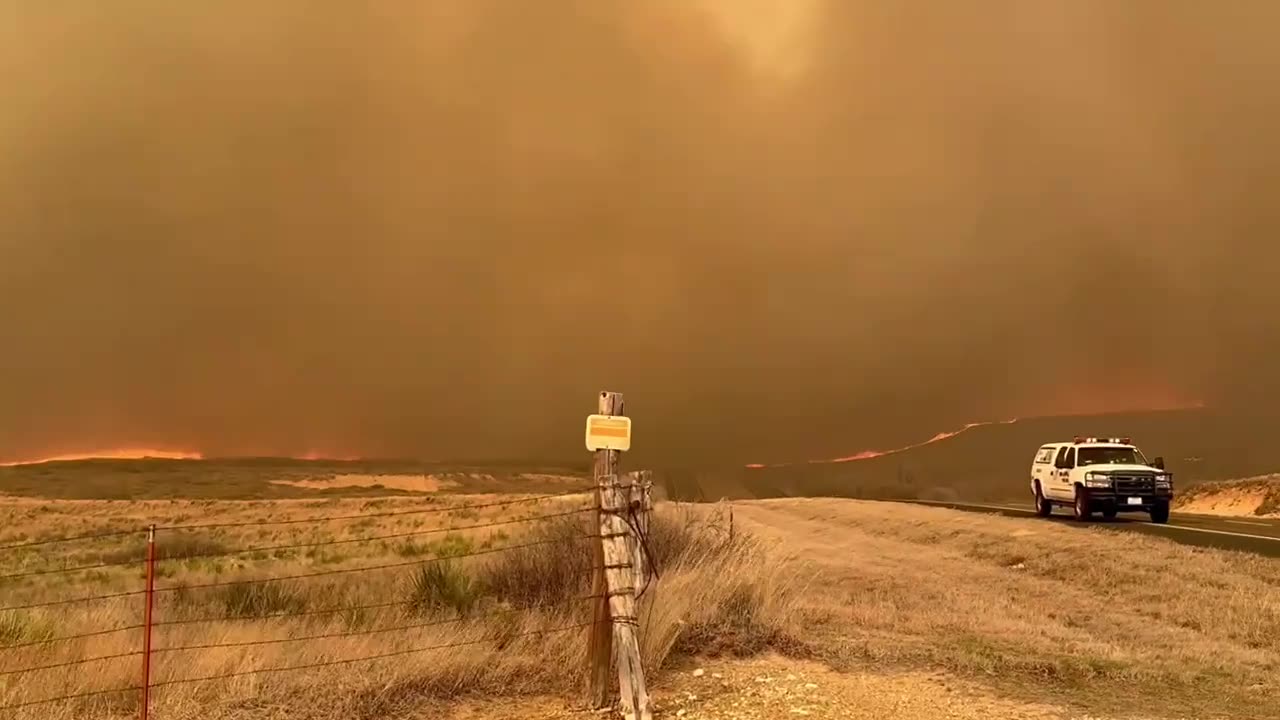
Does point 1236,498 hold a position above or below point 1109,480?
below

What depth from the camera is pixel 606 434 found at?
25.1 ft

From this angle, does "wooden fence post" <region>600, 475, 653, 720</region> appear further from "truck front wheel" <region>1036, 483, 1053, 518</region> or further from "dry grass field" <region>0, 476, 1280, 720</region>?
"truck front wheel" <region>1036, 483, 1053, 518</region>

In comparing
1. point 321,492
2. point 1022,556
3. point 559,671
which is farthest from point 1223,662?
point 321,492

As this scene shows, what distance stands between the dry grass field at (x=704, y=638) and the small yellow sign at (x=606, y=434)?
213cm

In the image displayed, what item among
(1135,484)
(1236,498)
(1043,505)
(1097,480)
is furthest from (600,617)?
(1236,498)

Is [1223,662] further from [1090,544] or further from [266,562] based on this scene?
[266,562]

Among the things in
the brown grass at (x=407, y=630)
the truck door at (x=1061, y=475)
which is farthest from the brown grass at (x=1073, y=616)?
the truck door at (x=1061, y=475)

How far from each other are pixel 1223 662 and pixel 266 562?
73.7 ft

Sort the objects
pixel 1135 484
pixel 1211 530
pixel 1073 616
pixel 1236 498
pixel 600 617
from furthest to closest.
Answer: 1. pixel 1236 498
2. pixel 1135 484
3. pixel 1211 530
4. pixel 1073 616
5. pixel 600 617

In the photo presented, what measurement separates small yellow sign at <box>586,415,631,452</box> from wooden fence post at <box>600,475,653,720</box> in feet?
0.95

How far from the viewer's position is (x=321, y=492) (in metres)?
136

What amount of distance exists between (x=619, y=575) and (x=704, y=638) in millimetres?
2454

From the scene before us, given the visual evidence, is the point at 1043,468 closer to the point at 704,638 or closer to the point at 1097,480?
the point at 1097,480

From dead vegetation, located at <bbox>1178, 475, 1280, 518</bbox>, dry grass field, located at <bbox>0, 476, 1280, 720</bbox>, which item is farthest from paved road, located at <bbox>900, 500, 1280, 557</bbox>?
dead vegetation, located at <bbox>1178, 475, 1280, 518</bbox>
